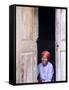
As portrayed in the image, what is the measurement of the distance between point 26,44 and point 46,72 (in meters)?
0.19

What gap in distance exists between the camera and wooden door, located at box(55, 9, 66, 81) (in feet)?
4.97

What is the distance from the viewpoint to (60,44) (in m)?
1.52

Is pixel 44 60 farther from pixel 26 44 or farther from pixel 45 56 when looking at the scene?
pixel 26 44

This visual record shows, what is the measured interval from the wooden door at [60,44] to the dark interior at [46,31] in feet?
0.07

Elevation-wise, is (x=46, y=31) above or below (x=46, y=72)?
above

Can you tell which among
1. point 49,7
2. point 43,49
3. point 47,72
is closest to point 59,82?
point 47,72

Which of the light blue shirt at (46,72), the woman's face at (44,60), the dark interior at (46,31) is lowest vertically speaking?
the light blue shirt at (46,72)

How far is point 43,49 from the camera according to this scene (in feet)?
4.88

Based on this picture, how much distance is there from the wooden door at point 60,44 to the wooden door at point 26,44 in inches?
4.8

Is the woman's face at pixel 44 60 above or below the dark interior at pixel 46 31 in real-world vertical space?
below

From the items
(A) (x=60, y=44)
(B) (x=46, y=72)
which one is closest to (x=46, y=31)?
(A) (x=60, y=44)

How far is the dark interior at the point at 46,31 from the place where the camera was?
4.86 ft

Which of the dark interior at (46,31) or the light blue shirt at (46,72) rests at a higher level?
the dark interior at (46,31)
